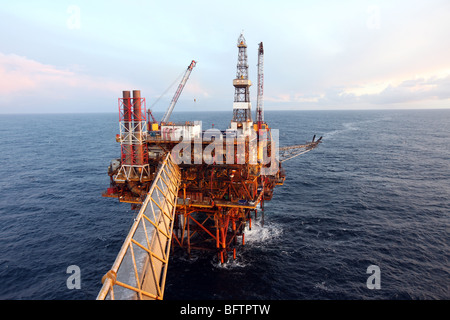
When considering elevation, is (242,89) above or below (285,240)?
above

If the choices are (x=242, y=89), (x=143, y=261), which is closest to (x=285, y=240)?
(x=242, y=89)

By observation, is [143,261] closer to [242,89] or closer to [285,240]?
[285,240]

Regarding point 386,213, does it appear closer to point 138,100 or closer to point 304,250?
point 304,250

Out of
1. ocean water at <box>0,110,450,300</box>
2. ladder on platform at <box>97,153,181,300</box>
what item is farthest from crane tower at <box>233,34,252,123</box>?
ladder on platform at <box>97,153,181,300</box>

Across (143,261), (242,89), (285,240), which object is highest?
(242,89)

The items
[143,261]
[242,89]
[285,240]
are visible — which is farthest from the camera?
[242,89]

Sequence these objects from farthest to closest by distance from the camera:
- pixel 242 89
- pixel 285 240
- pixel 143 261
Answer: pixel 242 89, pixel 285 240, pixel 143 261

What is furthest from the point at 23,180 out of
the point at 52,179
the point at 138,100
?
the point at 138,100

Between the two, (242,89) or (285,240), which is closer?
(285,240)

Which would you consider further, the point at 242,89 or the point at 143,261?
the point at 242,89
